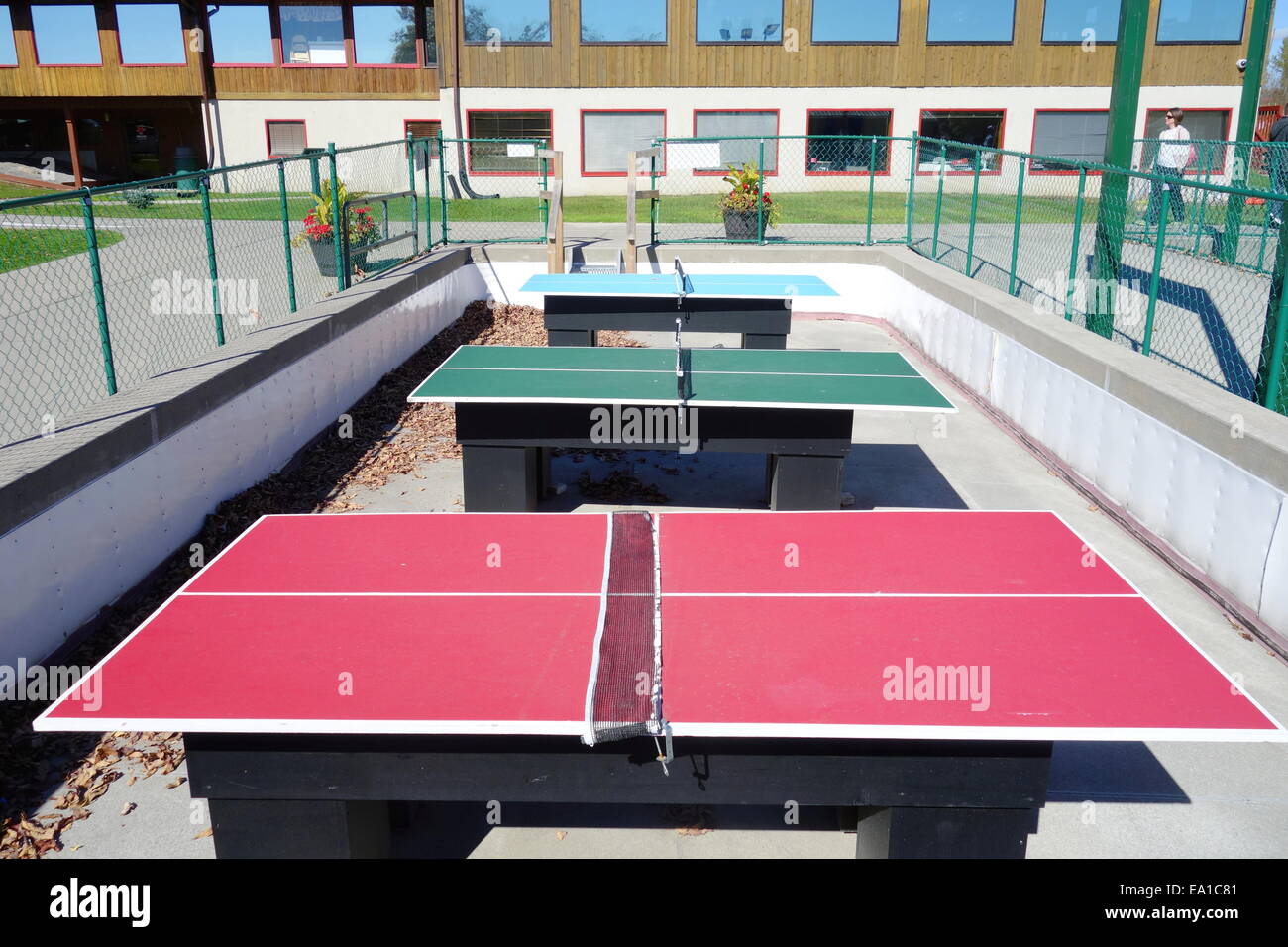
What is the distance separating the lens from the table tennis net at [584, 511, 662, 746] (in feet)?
10.8

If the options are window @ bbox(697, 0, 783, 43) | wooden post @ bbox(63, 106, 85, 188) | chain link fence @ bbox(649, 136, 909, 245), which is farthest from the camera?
wooden post @ bbox(63, 106, 85, 188)

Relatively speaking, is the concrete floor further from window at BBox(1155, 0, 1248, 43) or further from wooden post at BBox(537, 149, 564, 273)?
window at BBox(1155, 0, 1248, 43)

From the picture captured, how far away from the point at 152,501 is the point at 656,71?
24.7 meters

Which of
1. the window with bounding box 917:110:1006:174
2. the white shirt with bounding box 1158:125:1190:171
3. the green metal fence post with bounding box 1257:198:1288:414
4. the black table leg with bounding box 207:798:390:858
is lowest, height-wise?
the black table leg with bounding box 207:798:390:858

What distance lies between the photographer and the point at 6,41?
30938mm

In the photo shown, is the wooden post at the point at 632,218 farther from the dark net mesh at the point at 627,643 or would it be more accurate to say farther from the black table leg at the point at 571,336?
the dark net mesh at the point at 627,643

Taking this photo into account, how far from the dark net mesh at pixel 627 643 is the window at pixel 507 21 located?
26.2 m

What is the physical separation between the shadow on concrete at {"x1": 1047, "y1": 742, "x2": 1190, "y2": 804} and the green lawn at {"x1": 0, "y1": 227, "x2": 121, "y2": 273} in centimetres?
1521

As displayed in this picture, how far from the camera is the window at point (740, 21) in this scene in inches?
1101

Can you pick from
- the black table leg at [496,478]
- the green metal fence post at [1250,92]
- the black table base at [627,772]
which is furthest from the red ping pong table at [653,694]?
the green metal fence post at [1250,92]

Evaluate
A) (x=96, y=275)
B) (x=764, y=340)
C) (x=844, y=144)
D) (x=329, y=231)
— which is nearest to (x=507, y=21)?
(x=844, y=144)

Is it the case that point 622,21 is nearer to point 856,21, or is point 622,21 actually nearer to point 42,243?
point 856,21

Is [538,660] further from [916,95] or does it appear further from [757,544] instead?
[916,95]

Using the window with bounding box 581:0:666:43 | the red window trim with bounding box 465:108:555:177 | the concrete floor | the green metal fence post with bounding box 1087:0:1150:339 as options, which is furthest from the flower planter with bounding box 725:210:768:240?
the window with bounding box 581:0:666:43
